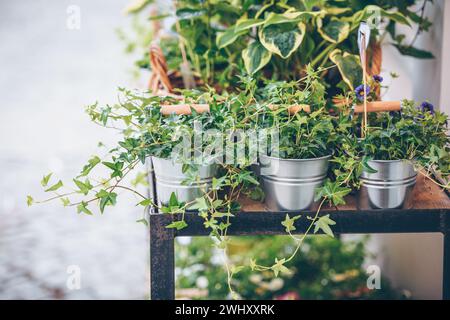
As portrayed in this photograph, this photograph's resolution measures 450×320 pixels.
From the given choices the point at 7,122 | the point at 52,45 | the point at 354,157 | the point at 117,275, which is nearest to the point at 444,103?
the point at 354,157

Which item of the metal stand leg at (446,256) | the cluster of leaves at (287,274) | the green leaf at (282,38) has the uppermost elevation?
the green leaf at (282,38)

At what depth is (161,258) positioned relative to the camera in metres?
1.14

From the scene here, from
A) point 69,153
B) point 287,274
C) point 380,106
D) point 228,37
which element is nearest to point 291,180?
point 380,106

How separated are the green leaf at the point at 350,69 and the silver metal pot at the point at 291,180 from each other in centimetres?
27

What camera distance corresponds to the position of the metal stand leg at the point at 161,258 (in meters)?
1.14

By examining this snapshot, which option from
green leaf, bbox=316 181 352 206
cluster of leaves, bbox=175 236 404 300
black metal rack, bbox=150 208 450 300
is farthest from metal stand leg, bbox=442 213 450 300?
cluster of leaves, bbox=175 236 404 300

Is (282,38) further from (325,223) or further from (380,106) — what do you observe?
→ (325,223)

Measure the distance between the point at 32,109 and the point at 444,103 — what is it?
356 cm

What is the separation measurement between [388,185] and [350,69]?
13.6 inches

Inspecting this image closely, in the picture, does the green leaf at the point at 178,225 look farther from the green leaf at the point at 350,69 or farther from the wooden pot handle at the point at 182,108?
the green leaf at the point at 350,69

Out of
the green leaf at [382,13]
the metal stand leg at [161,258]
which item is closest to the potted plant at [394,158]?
the green leaf at [382,13]

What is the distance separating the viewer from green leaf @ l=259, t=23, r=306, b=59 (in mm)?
1346

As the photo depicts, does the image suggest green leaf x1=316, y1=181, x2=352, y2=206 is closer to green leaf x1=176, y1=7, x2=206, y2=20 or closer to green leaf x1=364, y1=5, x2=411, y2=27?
green leaf x1=364, y1=5, x2=411, y2=27

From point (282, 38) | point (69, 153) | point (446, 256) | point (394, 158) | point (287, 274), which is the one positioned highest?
point (282, 38)
